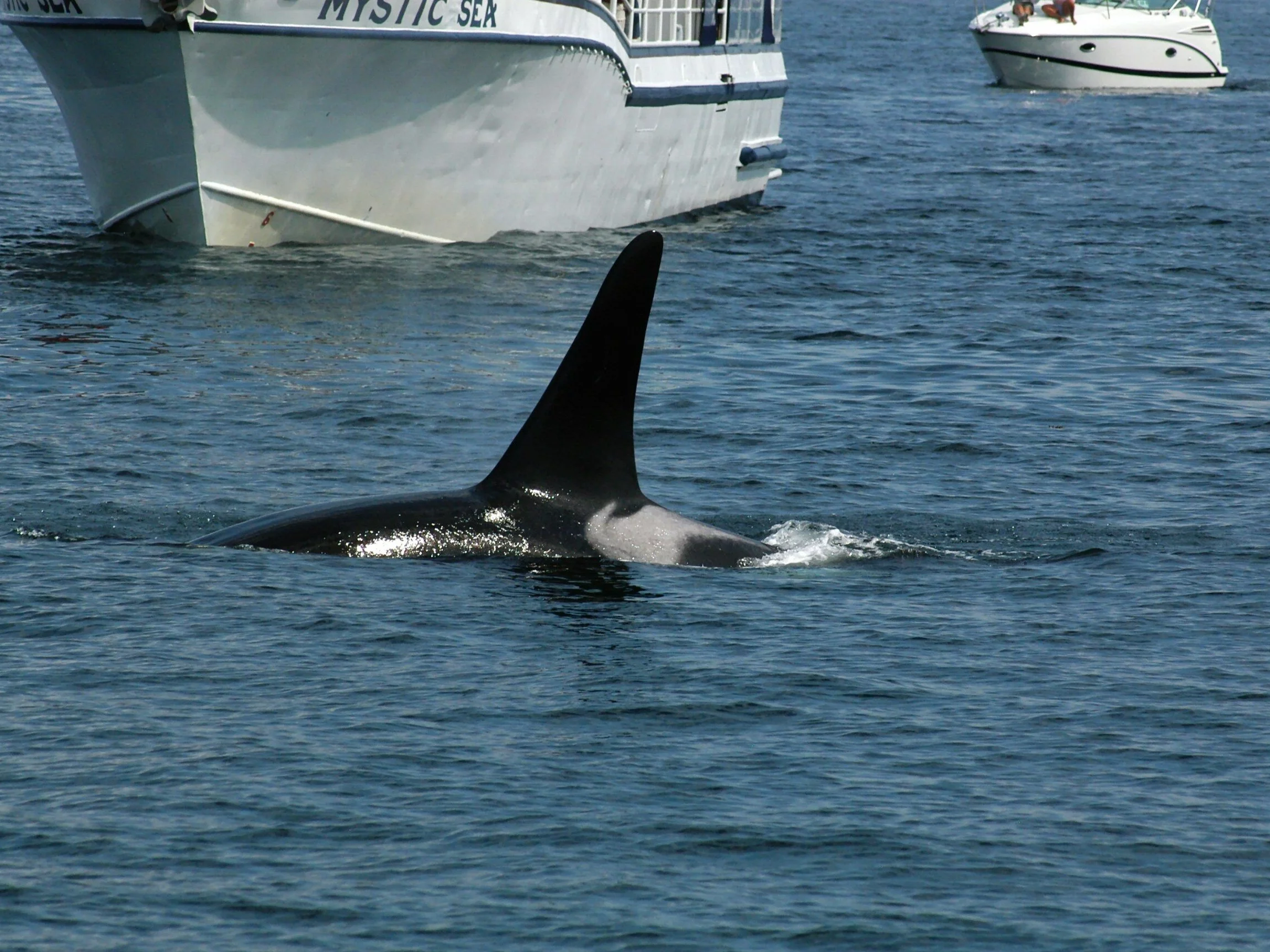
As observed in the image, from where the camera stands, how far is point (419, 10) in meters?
24.6

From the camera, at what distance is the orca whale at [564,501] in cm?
1190

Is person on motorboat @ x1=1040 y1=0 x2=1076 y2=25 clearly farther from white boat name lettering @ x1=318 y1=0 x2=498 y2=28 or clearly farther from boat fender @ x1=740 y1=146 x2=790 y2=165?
white boat name lettering @ x1=318 y1=0 x2=498 y2=28

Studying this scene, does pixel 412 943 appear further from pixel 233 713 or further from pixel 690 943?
pixel 233 713

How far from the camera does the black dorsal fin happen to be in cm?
1179

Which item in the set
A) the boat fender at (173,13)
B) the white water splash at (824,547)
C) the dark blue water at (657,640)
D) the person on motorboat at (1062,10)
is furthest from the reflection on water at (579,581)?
the person on motorboat at (1062,10)

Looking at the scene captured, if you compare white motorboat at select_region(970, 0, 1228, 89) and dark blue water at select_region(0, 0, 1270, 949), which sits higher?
white motorboat at select_region(970, 0, 1228, 89)

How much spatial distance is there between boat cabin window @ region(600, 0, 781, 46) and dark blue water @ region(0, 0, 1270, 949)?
768 cm

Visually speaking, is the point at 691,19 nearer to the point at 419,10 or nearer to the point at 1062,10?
the point at 419,10

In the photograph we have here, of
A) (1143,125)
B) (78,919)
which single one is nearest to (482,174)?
(78,919)

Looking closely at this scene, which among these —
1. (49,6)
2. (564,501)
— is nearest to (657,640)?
(564,501)

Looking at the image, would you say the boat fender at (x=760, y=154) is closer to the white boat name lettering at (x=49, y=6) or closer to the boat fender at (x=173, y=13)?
the boat fender at (x=173, y=13)

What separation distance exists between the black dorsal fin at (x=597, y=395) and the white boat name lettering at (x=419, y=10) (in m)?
13.4

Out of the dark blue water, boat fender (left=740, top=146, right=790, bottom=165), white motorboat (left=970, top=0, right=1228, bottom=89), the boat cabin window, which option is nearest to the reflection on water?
the dark blue water

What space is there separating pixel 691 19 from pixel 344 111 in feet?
30.9
